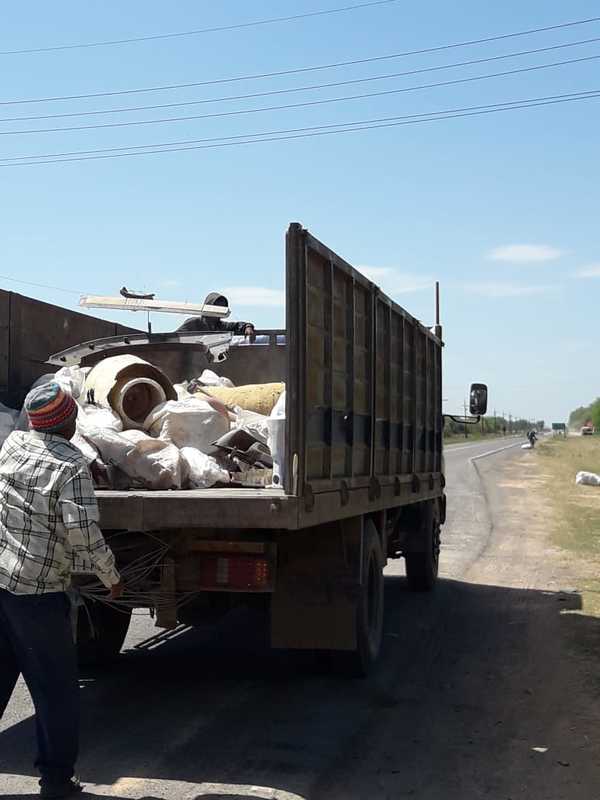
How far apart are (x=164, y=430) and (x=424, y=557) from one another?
519 cm

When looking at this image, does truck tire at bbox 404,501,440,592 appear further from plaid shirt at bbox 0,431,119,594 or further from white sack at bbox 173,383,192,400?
plaid shirt at bbox 0,431,119,594

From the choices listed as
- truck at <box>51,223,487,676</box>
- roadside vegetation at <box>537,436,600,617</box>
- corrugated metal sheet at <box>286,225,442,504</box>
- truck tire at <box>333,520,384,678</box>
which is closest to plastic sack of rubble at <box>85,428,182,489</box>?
truck at <box>51,223,487,676</box>

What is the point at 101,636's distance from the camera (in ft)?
24.0

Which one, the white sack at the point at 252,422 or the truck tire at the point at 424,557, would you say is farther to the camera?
the truck tire at the point at 424,557

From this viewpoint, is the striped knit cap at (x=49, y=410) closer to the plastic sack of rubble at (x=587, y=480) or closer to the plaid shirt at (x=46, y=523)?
the plaid shirt at (x=46, y=523)

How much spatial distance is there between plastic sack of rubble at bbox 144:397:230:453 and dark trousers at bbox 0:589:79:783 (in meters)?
1.75

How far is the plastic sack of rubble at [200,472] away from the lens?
19.6 ft

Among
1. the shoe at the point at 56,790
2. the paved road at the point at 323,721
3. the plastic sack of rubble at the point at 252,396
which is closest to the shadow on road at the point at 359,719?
the paved road at the point at 323,721

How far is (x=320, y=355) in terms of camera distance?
586cm

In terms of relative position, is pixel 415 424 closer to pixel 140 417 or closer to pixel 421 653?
pixel 421 653

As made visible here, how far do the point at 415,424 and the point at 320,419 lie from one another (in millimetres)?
3333

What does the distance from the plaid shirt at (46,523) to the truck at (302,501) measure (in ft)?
1.93

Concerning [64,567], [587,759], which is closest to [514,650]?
[587,759]

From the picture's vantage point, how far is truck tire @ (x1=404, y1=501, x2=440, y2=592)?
431 inches
